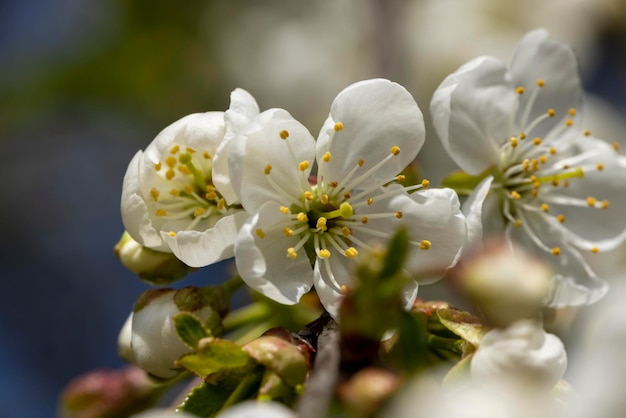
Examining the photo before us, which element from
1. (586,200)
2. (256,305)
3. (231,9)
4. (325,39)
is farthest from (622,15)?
(256,305)

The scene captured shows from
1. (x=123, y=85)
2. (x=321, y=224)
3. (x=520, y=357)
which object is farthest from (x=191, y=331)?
(x=123, y=85)

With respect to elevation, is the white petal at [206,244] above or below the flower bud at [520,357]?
above

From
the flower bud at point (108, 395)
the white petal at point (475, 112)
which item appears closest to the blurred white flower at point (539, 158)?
the white petal at point (475, 112)

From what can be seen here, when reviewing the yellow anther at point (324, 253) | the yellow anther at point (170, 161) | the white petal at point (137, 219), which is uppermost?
the yellow anther at point (170, 161)

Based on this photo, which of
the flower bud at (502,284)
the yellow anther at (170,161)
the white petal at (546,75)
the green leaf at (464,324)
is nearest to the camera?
the flower bud at (502,284)

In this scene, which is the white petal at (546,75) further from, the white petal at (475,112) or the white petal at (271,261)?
the white petal at (271,261)

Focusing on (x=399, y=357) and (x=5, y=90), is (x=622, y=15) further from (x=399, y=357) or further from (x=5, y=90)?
(x=399, y=357)

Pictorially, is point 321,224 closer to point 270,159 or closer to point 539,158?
point 270,159

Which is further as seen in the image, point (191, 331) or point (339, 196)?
point (339, 196)
